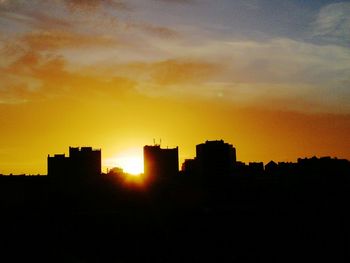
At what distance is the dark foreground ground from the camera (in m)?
85.1

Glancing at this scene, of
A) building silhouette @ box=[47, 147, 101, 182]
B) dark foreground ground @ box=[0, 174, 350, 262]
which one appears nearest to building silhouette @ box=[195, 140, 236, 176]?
dark foreground ground @ box=[0, 174, 350, 262]

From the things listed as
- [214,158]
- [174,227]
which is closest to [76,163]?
[214,158]

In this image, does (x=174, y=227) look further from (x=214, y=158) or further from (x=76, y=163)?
(x=76, y=163)

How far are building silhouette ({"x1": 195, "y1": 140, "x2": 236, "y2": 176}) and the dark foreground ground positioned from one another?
33.5 m

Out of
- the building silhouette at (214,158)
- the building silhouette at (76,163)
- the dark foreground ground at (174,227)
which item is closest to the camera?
the dark foreground ground at (174,227)

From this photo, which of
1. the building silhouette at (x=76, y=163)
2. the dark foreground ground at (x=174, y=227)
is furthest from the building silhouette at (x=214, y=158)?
the building silhouette at (x=76, y=163)

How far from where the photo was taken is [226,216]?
331 ft

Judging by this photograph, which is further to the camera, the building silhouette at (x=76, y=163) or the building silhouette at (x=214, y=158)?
the building silhouette at (x=76, y=163)

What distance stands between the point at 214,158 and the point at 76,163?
60619 mm

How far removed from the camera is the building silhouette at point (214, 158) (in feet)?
540

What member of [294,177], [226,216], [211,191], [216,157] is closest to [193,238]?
[226,216]

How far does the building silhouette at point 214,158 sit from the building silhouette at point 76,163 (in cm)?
4657

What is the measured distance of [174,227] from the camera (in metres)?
96.7

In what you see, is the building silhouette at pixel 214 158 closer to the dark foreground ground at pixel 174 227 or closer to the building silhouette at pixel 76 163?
the dark foreground ground at pixel 174 227
